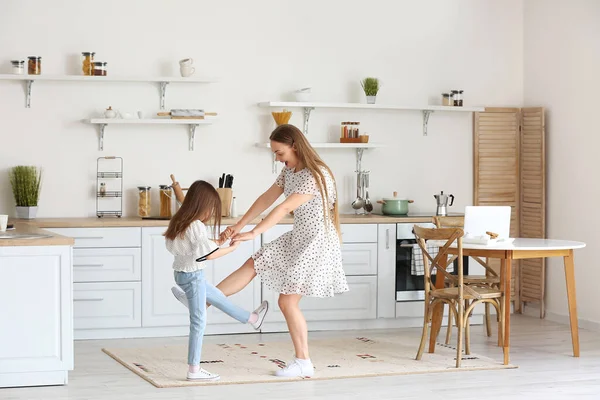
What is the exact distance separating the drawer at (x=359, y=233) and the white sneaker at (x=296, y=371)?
5.72 ft

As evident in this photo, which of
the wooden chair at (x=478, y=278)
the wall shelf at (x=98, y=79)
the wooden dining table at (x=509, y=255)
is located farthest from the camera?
the wall shelf at (x=98, y=79)

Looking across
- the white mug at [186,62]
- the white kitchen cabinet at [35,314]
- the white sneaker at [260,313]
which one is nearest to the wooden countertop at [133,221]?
the white mug at [186,62]

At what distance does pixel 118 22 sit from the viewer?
689 centimetres

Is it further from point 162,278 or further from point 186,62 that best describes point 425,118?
point 162,278

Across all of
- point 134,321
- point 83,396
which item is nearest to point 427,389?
point 83,396

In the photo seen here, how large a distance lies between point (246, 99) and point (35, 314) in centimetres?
276

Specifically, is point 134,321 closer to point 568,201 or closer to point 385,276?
point 385,276

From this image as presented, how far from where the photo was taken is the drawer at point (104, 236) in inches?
251

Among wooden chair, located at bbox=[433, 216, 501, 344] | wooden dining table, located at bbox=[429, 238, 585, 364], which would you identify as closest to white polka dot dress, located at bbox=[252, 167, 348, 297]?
wooden dining table, located at bbox=[429, 238, 585, 364]

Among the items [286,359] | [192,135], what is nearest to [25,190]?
[192,135]

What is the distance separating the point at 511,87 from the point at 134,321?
3.52 meters

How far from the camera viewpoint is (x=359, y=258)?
6.89 m

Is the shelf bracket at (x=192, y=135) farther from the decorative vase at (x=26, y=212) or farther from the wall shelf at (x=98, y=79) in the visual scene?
the decorative vase at (x=26, y=212)

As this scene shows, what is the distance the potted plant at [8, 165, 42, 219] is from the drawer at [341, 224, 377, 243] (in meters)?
2.12
